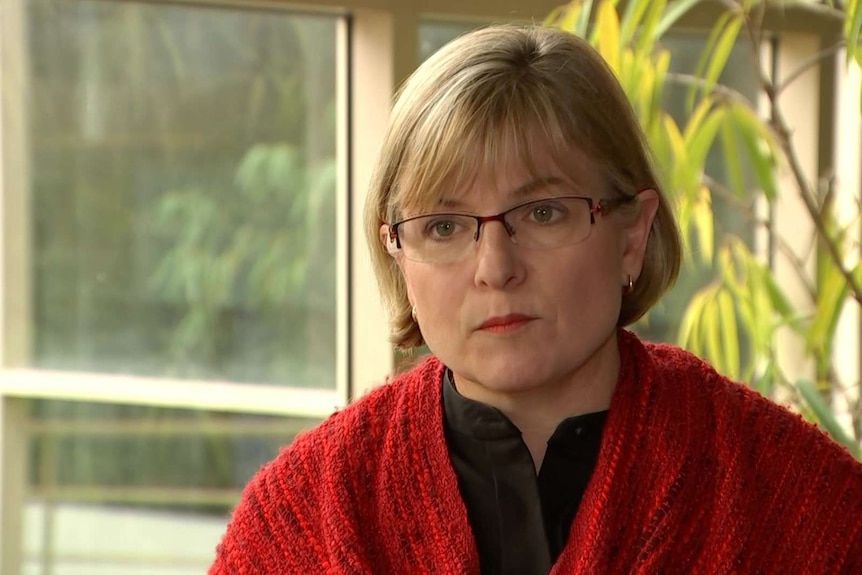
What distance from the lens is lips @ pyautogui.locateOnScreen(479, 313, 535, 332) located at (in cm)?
117

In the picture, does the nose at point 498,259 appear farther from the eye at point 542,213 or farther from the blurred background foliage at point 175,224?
the blurred background foliage at point 175,224

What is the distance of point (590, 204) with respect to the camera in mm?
1187

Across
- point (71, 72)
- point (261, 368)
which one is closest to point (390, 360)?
point (261, 368)

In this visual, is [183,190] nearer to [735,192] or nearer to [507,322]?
[735,192]

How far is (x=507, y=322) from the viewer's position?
3.84 feet

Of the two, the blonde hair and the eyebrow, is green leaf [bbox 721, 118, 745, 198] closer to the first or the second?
the blonde hair

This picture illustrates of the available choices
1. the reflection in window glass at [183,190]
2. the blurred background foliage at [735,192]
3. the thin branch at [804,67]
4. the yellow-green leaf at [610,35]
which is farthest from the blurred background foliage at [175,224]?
the thin branch at [804,67]

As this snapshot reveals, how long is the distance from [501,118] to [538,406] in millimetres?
294

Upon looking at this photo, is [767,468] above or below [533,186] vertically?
below

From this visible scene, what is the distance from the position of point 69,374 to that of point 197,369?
28cm

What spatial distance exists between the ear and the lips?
14cm

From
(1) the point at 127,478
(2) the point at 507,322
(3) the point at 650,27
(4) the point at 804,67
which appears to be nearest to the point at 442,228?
(2) the point at 507,322

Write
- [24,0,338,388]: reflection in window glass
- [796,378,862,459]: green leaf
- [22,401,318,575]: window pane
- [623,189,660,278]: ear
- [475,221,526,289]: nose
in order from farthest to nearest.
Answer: [22,401,318,575]: window pane → [24,0,338,388]: reflection in window glass → [796,378,862,459]: green leaf → [623,189,660,278]: ear → [475,221,526,289]: nose

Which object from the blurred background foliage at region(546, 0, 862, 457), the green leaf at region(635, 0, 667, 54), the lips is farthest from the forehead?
the green leaf at region(635, 0, 667, 54)
